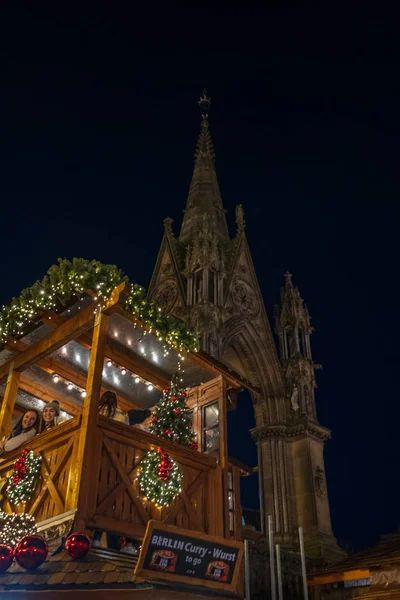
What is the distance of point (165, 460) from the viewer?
9.16m

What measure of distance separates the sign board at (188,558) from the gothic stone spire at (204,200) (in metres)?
25.1

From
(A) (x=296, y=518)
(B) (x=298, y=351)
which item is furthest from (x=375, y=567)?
(B) (x=298, y=351)

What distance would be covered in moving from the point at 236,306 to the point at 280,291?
3981 mm

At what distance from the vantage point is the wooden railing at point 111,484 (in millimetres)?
8117

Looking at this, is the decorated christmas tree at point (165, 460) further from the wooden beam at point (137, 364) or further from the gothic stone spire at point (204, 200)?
the gothic stone spire at point (204, 200)

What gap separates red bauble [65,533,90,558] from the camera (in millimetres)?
6957

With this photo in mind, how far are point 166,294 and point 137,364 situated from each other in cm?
1660

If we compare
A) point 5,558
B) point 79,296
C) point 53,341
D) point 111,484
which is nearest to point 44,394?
point 53,341

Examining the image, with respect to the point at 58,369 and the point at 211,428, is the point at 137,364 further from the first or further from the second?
the point at 211,428

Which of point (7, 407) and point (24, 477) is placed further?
point (7, 407)

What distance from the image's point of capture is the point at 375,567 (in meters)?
11.3

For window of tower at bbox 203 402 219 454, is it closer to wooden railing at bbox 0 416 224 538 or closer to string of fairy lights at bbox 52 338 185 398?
string of fairy lights at bbox 52 338 185 398

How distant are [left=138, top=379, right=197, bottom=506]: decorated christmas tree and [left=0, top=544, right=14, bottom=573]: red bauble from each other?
7.66 feet

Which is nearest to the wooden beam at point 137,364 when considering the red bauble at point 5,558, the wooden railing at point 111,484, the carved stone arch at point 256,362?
the wooden railing at point 111,484
